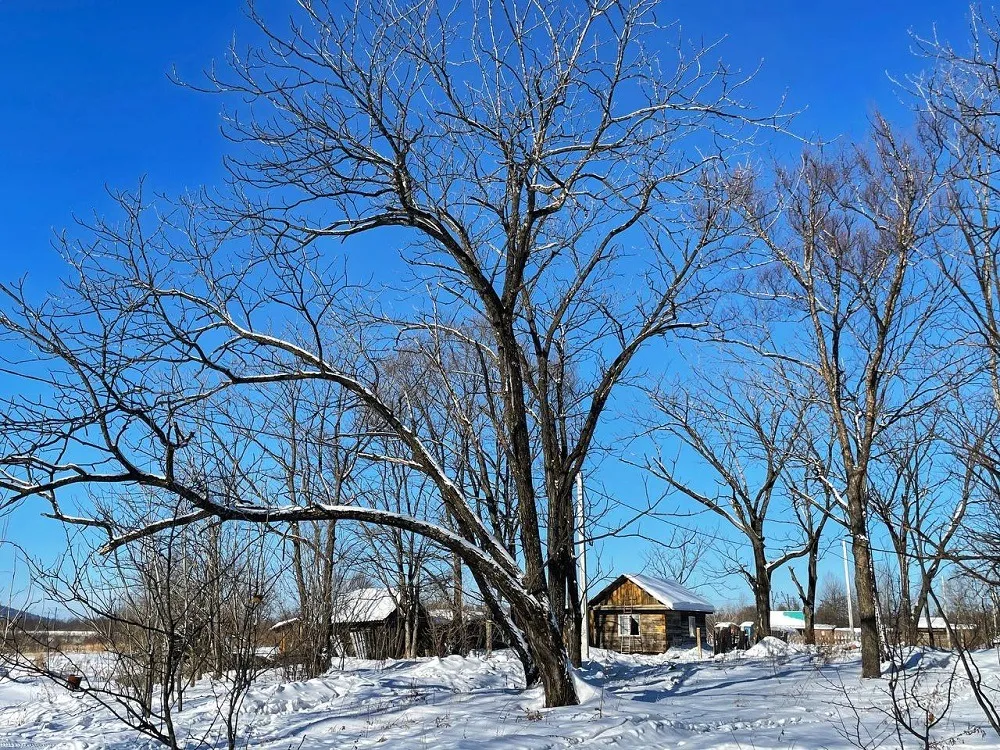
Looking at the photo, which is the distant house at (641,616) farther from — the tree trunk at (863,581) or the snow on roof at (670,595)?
the tree trunk at (863,581)

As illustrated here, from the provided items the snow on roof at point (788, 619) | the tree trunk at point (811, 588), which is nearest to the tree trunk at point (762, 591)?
the tree trunk at point (811, 588)

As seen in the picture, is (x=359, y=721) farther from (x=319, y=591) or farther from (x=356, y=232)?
(x=319, y=591)

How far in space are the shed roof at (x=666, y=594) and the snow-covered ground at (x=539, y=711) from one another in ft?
58.3

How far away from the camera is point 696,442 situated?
23.4 m

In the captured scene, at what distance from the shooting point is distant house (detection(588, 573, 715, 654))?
116ft

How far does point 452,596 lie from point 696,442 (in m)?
8.04

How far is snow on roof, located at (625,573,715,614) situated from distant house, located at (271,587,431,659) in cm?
1128

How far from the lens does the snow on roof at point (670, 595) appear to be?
3531 cm

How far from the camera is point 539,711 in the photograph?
8422mm

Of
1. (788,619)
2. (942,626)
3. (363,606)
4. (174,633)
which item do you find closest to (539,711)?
(174,633)

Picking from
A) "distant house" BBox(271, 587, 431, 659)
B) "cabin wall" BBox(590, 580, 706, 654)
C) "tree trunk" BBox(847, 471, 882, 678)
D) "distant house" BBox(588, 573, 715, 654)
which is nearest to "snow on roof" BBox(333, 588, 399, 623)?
"distant house" BBox(271, 587, 431, 659)

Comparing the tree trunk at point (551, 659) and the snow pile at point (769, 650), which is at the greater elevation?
the tree trunk at point (551, 659)

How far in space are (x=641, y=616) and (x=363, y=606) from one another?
534 inches

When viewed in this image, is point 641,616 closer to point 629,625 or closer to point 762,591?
point 629,625
